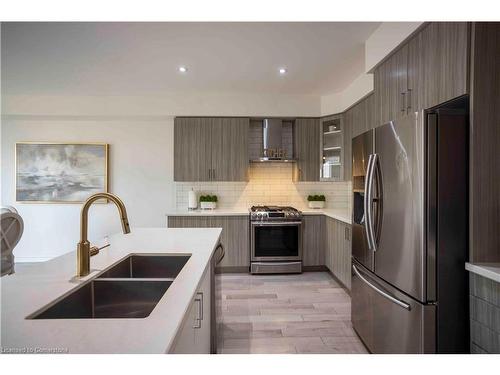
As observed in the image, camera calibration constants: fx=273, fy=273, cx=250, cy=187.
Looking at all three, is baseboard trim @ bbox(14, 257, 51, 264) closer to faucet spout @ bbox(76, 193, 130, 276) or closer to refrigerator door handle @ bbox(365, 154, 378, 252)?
faucet spout @ bbox(76, 193, 130, 276)

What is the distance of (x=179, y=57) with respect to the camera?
294cm

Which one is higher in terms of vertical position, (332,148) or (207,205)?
(332,148)

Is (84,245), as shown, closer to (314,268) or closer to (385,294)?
(385,294)

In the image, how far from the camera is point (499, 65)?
1.45 m

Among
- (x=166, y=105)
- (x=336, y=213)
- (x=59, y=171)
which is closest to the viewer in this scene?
(x=336, y=213)

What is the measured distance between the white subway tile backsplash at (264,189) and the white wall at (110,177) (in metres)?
0.47

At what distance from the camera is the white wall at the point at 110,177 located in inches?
171

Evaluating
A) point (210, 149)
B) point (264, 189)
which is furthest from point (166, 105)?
point (264, 189)

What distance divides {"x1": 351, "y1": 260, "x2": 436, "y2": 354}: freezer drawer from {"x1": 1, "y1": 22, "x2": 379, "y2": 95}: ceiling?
2121 millimetres

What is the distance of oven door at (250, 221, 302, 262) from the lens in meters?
3.90

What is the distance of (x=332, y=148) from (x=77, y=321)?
3774mm

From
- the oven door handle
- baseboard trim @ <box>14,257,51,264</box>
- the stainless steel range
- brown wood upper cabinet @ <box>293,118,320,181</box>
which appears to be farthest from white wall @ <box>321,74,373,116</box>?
baseboard trim @ <box>14,257,51,264</box>

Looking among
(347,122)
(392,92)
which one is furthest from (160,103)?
(392,92)

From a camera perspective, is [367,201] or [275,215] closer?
[367,201]
